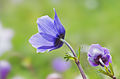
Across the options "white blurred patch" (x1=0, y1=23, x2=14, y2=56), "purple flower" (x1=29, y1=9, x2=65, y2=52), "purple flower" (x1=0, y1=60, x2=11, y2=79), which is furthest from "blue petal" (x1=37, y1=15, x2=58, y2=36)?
"white blurred patch" (x1=0, y1=23, x2=14, y2=56)

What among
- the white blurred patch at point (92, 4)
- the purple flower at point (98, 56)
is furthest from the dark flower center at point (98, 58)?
the white blurred patch at point (92, 4)

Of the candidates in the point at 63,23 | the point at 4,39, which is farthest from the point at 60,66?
the point at 63,23

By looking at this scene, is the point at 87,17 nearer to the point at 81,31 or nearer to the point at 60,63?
the point at 81,31

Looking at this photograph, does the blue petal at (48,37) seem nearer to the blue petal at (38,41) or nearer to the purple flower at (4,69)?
the blue petal at (38,41)

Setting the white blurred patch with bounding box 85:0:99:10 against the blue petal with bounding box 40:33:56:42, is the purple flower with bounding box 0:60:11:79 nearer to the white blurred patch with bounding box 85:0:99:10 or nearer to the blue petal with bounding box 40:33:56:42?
the blue petal with bounding box 40:33:56:42

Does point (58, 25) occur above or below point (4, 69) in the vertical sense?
above

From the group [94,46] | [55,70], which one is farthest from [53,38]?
[55,70]

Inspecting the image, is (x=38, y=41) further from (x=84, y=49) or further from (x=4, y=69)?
(x=4, y=69)

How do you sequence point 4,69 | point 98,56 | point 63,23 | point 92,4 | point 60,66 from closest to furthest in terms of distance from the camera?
point 98,56 → point 4,69 → point 60,66 → point 63,23 → point 92,4
